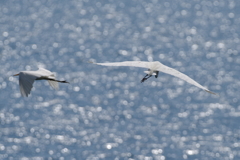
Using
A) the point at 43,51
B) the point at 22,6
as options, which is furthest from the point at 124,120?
the point at 22,6

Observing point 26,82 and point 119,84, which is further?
point 119,84

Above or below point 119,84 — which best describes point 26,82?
below

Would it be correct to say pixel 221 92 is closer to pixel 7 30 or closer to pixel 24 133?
pixel 24 133

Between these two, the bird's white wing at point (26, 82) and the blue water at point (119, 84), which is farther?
the blue water at point (119, 84)

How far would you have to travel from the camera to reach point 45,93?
9125 cm

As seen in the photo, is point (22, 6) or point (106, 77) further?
point (22, 6)

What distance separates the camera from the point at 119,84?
94.2 meters

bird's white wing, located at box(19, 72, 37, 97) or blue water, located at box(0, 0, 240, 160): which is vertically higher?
blue water, located at box(0, 0, 240, 160)

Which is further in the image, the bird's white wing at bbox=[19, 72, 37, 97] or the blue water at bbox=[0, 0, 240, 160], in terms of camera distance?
the blue water at bbox=[0, 0, 240, 160]

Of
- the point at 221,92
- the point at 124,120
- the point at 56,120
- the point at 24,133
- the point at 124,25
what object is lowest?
the point at 24,133

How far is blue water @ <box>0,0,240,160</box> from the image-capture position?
80250 millimetres

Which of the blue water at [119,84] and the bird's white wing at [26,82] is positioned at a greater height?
the blue water at [119,84]

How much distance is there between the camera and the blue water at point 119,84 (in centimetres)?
8025

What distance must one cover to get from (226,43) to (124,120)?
34.4 m
